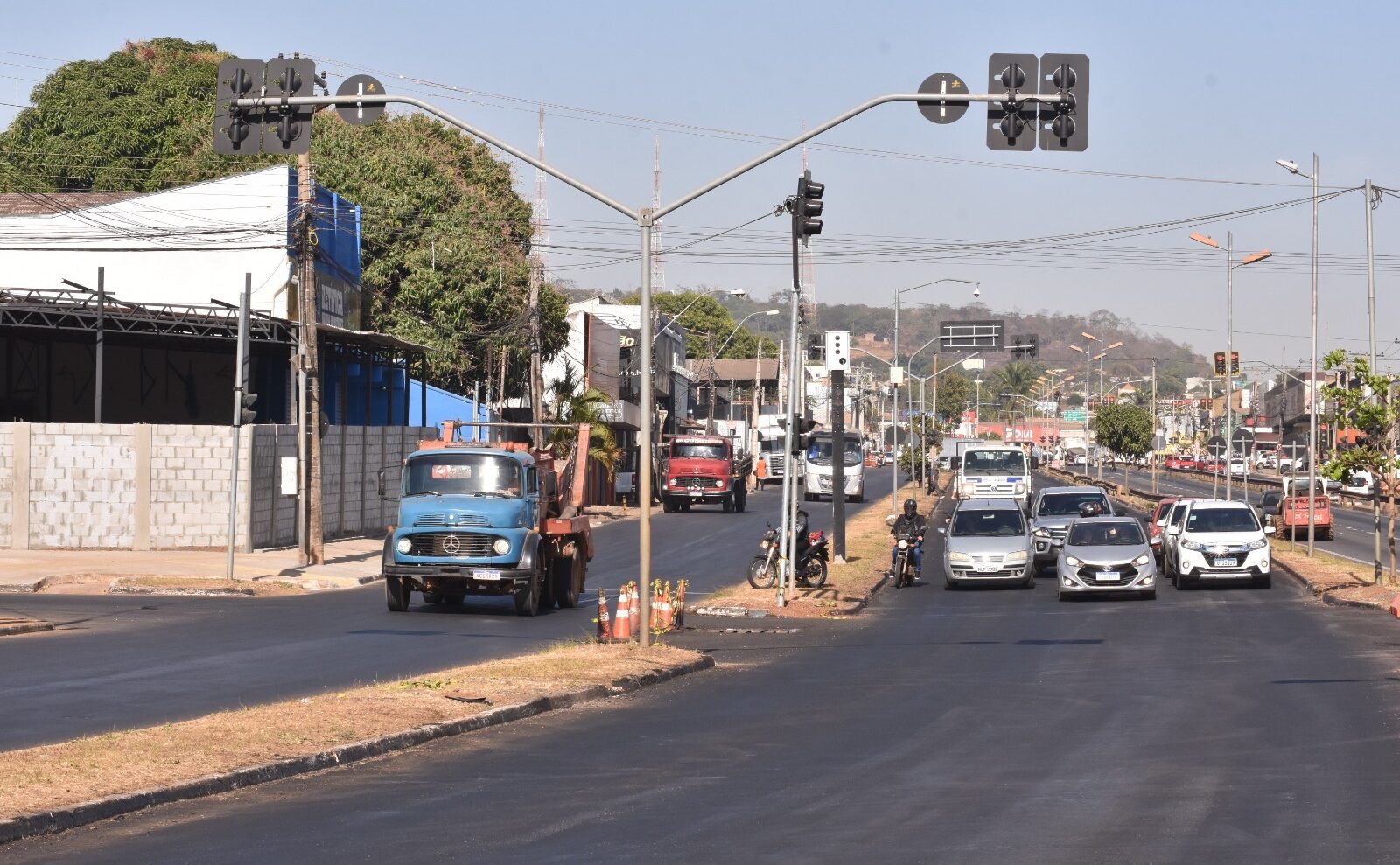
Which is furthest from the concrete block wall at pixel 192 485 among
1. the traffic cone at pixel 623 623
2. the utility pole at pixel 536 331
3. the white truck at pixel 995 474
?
the white truck at pixel 995 474

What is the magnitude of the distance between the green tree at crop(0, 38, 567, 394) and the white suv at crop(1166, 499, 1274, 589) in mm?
30657

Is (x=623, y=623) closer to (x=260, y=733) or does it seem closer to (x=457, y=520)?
(x=457, y=520)

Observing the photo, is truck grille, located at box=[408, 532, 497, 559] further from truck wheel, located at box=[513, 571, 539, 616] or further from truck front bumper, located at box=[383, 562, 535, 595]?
truck wheel, located at box=[513, 571, 539, 616]

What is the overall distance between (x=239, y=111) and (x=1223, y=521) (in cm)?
2277

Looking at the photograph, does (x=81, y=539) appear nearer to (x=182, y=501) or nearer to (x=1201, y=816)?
(x=182, y=501)

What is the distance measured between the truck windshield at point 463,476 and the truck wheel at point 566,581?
234cm

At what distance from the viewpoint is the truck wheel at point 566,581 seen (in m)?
29.1

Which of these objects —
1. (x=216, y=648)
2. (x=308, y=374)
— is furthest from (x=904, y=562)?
(x=216, y=648)

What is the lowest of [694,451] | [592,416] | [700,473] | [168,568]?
[168,568]

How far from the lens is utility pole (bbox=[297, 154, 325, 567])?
35469 millimetres

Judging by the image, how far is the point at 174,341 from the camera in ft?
157

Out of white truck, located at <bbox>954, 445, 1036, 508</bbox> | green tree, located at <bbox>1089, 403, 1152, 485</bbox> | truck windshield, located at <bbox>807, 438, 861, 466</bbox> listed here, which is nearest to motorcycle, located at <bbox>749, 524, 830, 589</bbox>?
white truck, located at <bbox>954, 445, 1036, 508</bbox>

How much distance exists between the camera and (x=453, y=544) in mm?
26609

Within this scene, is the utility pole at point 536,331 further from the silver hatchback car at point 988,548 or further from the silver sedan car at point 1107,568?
the silver sedan car at point 1107,568
